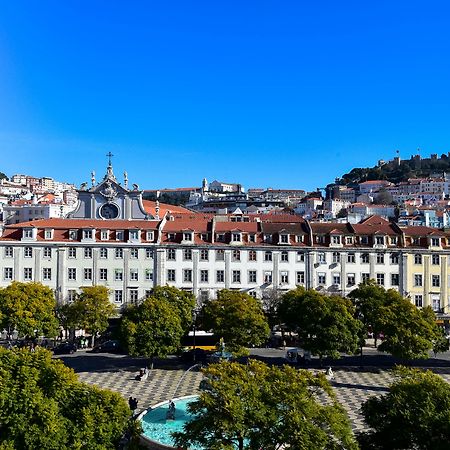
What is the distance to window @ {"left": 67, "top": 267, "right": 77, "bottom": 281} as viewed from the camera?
53094mm

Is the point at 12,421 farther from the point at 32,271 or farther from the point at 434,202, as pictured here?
the point at 434,202

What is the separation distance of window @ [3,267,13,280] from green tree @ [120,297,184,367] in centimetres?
1913

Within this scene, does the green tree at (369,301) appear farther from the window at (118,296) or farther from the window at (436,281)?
the window at (118,296)

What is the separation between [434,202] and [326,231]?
124 metres

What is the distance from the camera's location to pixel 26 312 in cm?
4219

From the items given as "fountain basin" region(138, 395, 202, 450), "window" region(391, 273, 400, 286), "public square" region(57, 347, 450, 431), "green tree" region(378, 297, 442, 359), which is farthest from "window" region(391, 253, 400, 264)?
"fountain basin" region(138, 395, 202, 450)

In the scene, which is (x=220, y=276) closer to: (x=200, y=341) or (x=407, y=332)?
(x=200, y=341)

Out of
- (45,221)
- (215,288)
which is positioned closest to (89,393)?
(215,288)

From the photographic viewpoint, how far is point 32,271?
173ft

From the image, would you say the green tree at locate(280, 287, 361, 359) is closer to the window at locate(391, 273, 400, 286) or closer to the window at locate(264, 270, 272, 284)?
the window at locate(264, 270, 272, 284)

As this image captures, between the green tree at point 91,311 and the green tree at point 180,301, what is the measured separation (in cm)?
526

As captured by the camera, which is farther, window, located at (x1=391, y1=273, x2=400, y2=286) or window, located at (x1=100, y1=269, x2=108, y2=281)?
window, located at (x1=391, y1=273, x2=400, y2=286)

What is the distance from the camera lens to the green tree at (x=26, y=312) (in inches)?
1650

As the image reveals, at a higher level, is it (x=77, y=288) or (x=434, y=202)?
(x=434, y=202)
